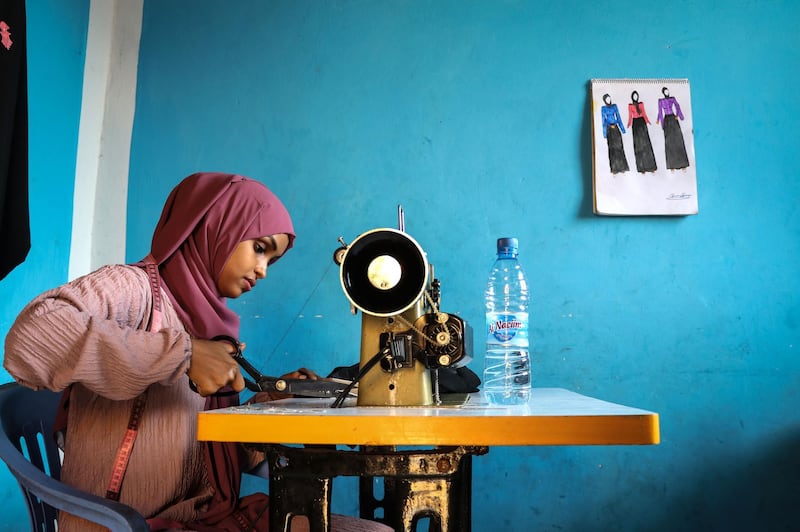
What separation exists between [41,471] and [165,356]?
319 mm

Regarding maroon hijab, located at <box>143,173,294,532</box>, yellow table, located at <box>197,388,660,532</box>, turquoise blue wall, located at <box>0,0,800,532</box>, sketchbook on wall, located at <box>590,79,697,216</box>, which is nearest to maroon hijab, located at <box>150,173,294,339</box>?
maroon hijab, located at <box>143,173,294,532</box>

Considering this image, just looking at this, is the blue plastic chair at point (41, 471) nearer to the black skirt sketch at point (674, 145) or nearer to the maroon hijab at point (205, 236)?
the maroon hijab at point (205, 236)

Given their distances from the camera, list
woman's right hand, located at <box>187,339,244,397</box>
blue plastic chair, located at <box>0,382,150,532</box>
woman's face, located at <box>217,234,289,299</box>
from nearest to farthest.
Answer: blue plastic chair, located at <box>0,382,150,532</box>, woman's right hand, located at <box>187,339,244,397</box>, woman's face, located at <box>217,234,289,299</box>

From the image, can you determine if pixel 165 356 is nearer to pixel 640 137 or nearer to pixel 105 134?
pixel 105 134

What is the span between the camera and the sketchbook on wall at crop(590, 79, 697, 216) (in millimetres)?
2469

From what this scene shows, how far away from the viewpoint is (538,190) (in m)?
2.52

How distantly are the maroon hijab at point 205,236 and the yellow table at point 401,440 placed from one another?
57 cm

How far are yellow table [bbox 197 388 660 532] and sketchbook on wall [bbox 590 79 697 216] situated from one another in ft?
4.94

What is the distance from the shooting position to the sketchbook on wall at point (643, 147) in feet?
8.10

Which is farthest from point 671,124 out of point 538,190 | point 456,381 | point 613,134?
point 456,381

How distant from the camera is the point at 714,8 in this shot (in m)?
2.55

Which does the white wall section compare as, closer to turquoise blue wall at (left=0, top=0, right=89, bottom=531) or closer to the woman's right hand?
turquoise blue wall at (left=0, top=0, right=89, bottom=531)

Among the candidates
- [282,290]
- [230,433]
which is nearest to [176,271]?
[230,433]

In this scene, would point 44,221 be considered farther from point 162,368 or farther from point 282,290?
point 162,368
